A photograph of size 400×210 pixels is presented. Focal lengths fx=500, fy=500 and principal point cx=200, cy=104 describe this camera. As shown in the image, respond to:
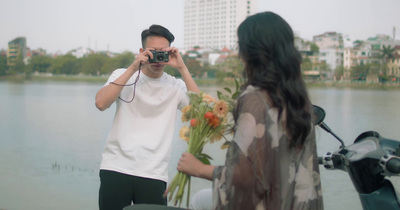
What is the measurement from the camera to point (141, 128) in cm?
201

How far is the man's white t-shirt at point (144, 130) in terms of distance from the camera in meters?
1.97

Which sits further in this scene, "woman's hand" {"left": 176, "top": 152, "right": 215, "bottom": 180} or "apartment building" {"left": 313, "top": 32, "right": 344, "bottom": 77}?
"apartment building" {"left": 313, "top": 32, "right": 344, "bottom": 77}

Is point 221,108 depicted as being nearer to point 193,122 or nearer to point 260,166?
point 193,122

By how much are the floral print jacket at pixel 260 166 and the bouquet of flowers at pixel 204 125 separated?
18 centimetres

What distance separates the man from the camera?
1.97 metres

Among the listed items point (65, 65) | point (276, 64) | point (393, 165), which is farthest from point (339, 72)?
point (276, 64)

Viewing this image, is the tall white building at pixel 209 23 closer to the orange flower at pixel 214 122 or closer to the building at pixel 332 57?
the building at pixel 332 57

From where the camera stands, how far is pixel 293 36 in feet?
4.27

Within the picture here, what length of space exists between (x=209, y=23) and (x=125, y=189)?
7526 cm

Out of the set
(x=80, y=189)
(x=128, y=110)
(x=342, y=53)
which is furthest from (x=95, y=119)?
(x=342, y=53)

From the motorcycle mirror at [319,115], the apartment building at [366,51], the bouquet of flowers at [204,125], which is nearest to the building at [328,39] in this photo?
the apartment building at [366,51]

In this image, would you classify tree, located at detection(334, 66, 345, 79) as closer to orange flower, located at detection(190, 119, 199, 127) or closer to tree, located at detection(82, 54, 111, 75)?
tree, located at detection(82, 54, 111, 75)

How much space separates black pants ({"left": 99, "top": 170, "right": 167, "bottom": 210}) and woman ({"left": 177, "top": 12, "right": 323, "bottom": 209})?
0.70 m

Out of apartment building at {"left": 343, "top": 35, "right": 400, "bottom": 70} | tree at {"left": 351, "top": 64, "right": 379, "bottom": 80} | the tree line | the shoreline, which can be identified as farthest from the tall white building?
tree at {"left": 351, "top": 64, "right": 379, "bottom": 80}
